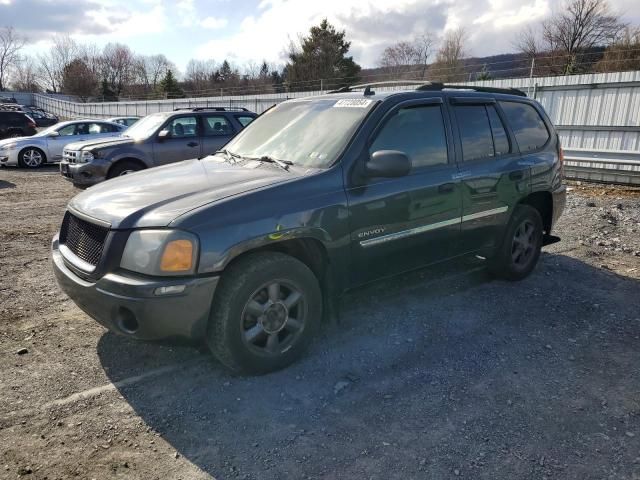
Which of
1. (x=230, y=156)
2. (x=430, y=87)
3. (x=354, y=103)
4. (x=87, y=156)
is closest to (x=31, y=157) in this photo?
(x=87, y=156)

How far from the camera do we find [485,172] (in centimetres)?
444

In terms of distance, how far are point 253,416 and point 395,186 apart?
194cm

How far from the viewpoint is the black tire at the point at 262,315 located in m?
3.05

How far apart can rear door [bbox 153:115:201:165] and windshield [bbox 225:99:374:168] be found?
18.9 ft

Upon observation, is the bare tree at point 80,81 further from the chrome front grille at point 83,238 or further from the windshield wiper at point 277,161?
the windshield wiper at point 277,161

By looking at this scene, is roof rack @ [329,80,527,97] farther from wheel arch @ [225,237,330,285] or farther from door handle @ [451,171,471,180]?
wheel arch @ [225,237,330,285]

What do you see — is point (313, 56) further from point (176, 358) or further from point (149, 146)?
point (176, 358)

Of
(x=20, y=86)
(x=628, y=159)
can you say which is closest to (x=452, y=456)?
(x=628, y=159)

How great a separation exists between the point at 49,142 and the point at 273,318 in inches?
593

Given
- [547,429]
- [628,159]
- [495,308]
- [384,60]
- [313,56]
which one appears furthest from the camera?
[384,60]

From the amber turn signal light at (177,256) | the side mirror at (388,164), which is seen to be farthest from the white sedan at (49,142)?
the amber turn signal light at (177,256)

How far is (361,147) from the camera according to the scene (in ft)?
11.9

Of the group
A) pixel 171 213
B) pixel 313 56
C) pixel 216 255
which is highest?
pixel 313 56

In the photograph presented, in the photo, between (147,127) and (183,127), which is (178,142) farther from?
(147,127)
